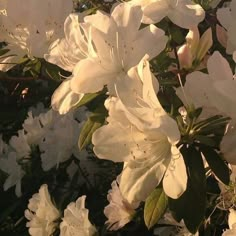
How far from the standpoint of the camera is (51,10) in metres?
1.29

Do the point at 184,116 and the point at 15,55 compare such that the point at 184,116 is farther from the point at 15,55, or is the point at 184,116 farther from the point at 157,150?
the point at 15,55

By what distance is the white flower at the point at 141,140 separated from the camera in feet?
3.00

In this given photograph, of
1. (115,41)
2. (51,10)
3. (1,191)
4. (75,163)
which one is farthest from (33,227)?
(115,41)

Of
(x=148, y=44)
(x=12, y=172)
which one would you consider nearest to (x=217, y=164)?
(x=148, y=44)

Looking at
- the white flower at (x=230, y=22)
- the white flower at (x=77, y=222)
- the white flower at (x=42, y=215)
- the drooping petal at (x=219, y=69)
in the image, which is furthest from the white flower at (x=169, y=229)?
the drooping petal at (x=219, y=69)

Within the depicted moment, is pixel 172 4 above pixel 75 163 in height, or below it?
above

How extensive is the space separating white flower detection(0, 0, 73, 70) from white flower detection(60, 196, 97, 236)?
48 centimetres

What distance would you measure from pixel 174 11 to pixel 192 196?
12.7 inches

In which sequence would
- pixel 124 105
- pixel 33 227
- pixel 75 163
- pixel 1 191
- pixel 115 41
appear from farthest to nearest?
1. pixel 1 191
2. pixel 75 163
3. pixel 33 227
4. pixel 115 41
5. pixel 124 105

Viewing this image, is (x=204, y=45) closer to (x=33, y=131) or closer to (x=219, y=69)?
(x=219, y=69)

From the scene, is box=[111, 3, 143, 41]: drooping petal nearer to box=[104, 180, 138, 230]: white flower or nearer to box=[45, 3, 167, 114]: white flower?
box=[45, 3, 167, 114]: white flower

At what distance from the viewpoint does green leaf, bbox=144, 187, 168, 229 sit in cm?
104

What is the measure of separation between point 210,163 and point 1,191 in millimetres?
1313

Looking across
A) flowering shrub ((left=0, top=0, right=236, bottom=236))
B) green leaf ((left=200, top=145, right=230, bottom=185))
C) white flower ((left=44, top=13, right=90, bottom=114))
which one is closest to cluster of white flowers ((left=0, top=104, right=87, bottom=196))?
flowering shrub ((left=0, top=0, right=236, bottom=236))
